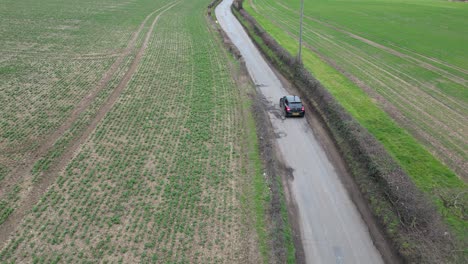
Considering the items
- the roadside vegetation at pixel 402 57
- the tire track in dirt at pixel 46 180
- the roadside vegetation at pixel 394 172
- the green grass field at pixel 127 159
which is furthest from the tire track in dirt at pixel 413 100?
the tire track in dirt at pixel 46 180

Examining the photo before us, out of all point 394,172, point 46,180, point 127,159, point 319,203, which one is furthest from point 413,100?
point 46,180

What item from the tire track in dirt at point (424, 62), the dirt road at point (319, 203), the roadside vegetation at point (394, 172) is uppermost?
the tire track in dirt at point (424, 62)

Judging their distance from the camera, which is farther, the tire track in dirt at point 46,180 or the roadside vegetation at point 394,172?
the tire track in dirt at point 46,180

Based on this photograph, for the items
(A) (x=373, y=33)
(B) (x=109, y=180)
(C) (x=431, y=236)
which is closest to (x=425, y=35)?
(A) (x=373, y=33)

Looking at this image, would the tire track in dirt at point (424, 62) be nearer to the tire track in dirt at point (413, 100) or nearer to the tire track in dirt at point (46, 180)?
the tire track in dirt at point (413, 100)

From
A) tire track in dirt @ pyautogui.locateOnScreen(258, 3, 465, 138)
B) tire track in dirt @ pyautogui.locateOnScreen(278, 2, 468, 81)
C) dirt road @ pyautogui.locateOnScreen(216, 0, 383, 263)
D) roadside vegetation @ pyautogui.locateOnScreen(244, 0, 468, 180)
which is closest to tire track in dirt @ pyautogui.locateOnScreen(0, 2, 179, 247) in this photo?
dirt road @ pyautogui.locateOnScreen(216, 0, 383, 263)

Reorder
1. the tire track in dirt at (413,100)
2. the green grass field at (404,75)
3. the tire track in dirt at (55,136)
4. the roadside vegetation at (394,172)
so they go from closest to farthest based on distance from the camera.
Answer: the roadside vegetation at (394,172)
the tire track in dirt at (55,136)
the green grass field at (404,75)
the tire track in dirt at (413,100)

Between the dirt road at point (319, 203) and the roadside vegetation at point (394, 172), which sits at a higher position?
the roadside vegetation at point (394, 172)

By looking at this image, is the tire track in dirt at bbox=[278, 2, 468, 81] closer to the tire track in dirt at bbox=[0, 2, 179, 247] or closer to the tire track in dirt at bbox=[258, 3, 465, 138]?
the tire track in dirt at bbox=[258, 3, 465, 138]
